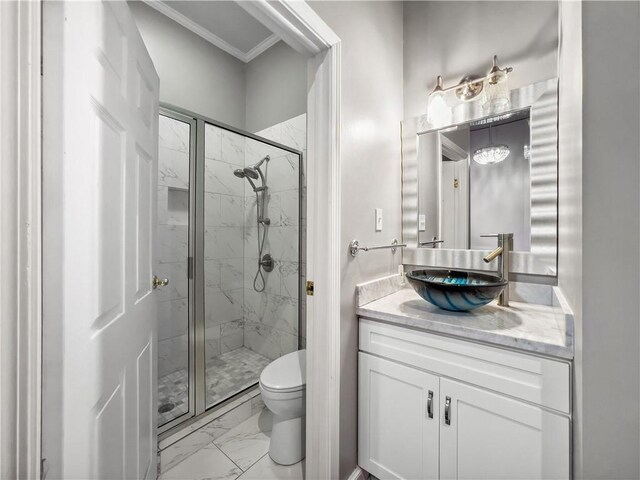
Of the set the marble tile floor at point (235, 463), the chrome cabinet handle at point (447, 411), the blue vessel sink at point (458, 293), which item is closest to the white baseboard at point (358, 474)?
the marble tile floor at point (235, 463)

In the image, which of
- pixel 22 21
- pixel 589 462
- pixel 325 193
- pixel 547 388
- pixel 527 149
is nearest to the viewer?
pixel 22 21

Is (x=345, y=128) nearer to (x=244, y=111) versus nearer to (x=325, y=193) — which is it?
(x=325, y=193)

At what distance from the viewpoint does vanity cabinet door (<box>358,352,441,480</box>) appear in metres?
1.09

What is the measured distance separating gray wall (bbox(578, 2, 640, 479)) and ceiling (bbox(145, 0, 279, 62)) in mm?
1956

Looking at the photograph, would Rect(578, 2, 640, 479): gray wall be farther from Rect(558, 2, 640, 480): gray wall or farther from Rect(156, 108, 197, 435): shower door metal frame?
Rect(156, 108, 197, 435): shower door metal frame

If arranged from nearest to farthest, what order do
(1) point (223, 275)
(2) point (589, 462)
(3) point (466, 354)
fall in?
(2) point (589, 462)
(3) point (466, 354)
(1) point (223, 275)

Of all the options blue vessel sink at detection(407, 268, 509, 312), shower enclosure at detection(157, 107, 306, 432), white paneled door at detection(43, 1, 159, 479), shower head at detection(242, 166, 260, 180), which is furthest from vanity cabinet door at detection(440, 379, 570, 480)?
shower head at detection(242, 166, 260, 180)

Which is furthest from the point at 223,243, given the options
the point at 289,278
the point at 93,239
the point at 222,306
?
the point at 93,239

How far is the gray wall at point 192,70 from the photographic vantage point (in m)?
1.93

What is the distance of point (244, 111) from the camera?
255cm

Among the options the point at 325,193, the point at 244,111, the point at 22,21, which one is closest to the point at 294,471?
the point at 325,193

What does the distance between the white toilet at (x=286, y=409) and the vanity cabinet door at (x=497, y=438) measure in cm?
68

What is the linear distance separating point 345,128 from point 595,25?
767 mm

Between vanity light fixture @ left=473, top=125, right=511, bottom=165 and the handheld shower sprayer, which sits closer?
vanity light fixture @ left=473, top=125, right=511, bottom=165
